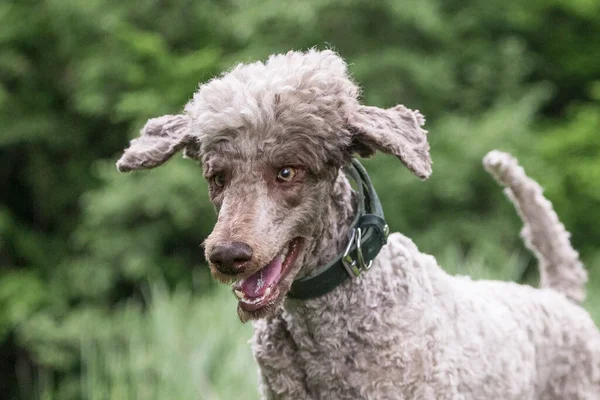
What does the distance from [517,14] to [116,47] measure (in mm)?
5090

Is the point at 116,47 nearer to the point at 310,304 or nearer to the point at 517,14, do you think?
the point at 517,14

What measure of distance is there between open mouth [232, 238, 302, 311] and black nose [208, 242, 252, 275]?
0.38ft

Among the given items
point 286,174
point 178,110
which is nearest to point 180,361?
point 286,174

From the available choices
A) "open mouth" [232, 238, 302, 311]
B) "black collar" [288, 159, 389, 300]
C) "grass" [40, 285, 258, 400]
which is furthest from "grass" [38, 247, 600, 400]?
"open mouth" [232, 238, 302, 311]

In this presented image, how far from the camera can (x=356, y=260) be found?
2615 mm

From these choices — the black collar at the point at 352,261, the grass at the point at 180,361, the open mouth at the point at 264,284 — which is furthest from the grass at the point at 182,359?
the open mouth at the point at 264,284

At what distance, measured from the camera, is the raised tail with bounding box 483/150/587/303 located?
3562mm

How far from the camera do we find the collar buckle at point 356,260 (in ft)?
8.52

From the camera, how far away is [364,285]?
8.72 ft

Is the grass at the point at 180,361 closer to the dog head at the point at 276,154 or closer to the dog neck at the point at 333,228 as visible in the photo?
the dog neck at the point at 333,228

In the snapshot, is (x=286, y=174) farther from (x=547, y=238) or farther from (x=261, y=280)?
(x=547, y=238)

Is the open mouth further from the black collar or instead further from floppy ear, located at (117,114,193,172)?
floppy ear, located at (117,114,193,172)

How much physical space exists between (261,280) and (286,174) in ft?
1.00

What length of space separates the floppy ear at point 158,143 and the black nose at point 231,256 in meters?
0.52
